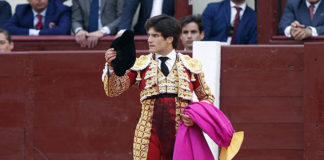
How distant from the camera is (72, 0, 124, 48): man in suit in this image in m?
7.24

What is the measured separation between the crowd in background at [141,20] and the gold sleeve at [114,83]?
221 cm

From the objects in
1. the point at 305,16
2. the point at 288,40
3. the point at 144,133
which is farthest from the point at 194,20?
the point at 144,133

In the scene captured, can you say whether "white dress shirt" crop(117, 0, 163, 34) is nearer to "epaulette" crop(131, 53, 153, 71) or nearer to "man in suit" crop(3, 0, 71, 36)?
"man in suit" crop(3, 0, 71, 36)

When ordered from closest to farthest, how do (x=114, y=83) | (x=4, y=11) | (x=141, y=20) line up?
(x=114, y=83)
(x=141, y=20)
(x=4, y=11)

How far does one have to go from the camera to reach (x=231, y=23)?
7.18 meters

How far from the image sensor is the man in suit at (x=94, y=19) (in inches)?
285

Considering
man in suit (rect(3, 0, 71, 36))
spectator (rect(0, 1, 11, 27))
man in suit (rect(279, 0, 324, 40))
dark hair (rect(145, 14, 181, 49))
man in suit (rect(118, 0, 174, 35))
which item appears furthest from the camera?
spectator (rect(0, 1, 11, 27))

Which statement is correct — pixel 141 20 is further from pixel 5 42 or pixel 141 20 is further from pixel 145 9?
pixel 5 42

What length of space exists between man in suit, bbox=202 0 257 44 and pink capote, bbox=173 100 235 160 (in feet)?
8.09

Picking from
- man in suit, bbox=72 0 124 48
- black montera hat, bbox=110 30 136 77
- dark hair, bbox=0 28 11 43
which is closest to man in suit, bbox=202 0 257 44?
man in suit, bbox=72 0 124 48

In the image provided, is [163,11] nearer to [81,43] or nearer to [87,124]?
[81,43]

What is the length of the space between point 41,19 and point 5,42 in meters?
0.66

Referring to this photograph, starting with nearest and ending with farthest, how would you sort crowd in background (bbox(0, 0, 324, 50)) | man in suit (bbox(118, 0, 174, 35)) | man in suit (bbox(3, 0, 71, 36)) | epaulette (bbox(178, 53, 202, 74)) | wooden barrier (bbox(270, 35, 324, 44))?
epaulette (bbox(178, 53, 202, 74)), wooden barrier (bbox(270, 35, 324, 44)), crowd in background (bbox(0, 0, 324, 50)), man in suit (bbox(118, 0, 174, 35)), man in suit (bbox(3, 0, 71, 36))

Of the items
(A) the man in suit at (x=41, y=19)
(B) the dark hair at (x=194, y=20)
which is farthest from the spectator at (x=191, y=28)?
(A) the man in suit at (x=41, y=19)
